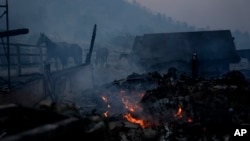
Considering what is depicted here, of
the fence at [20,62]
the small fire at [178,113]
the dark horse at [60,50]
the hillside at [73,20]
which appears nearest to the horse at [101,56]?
the fence at [20,62]

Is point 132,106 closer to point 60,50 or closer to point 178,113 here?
point 178,113

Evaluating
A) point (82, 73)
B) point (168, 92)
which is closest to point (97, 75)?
point (82, 73)

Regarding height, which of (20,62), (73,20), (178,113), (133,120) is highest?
(73,20)

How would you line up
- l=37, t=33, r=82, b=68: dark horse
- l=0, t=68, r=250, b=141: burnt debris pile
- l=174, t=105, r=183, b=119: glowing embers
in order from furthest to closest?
l=37, t=33, r=82, b=68: dark horse → l=174, t=105, r=183, b=119: glowing embers → l=0, t=68, r=250, b=141: burnt debris pile

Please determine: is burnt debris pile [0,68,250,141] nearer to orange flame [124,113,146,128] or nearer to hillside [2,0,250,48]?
orange flame [124,113,146,128]

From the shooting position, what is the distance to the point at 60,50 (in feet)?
66.5

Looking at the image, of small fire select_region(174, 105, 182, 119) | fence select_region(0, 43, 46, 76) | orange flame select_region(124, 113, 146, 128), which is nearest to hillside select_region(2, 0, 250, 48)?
fence select_region(0, 43, 46, 76)

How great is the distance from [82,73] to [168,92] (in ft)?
30.9

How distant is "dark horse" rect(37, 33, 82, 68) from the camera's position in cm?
1864

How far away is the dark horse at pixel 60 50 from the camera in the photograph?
18642mm

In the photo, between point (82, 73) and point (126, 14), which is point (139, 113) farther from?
point (126, 14)

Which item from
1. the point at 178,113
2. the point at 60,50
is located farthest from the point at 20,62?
the point at 178,113

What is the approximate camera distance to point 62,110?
324 centimetres

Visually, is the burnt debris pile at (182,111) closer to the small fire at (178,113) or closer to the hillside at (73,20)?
the small fire at (178,113)
